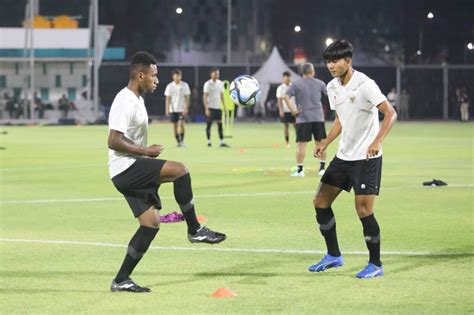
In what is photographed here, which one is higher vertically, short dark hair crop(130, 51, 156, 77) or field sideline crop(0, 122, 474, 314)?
short dark hair crop(130, 51, 156, 77)

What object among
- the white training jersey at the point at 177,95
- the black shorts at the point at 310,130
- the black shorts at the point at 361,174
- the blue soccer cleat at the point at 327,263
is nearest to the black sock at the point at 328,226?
the blue soccer cleat at the point at 327,263

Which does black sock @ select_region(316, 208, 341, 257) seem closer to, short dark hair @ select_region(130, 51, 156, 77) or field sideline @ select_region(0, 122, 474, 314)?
field sideline @ select_region(0, 122, 474, 314)

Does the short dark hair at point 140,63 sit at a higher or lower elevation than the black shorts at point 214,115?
higher

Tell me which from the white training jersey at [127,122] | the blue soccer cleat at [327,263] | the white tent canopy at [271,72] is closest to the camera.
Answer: the white training jersey at [127,122]

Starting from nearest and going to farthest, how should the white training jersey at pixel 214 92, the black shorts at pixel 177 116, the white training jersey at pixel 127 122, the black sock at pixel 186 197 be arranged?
the white training jersey at pixel 127 122 < the black sock at pixel 186 197 < the white training jersey at pixel 214 92 < the black shorts at pixel 177 116

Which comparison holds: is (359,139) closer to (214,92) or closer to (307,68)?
(307,68)

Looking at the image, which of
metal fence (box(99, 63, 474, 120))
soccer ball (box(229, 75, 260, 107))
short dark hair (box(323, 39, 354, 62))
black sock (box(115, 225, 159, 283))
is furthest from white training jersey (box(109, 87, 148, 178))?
metal fence (box(99, 63, 474, 120))

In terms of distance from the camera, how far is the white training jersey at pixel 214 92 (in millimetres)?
35562

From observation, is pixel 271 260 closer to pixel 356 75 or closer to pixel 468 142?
pixel 356 75

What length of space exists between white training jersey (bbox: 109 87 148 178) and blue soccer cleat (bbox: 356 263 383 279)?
2.38 metres

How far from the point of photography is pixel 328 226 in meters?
11.5

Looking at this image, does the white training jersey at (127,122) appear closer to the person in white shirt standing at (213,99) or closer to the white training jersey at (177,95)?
the person in white shirt standing at (213,99)

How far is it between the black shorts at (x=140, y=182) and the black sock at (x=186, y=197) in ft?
0.67

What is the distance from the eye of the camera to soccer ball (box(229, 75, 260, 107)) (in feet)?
69.4
